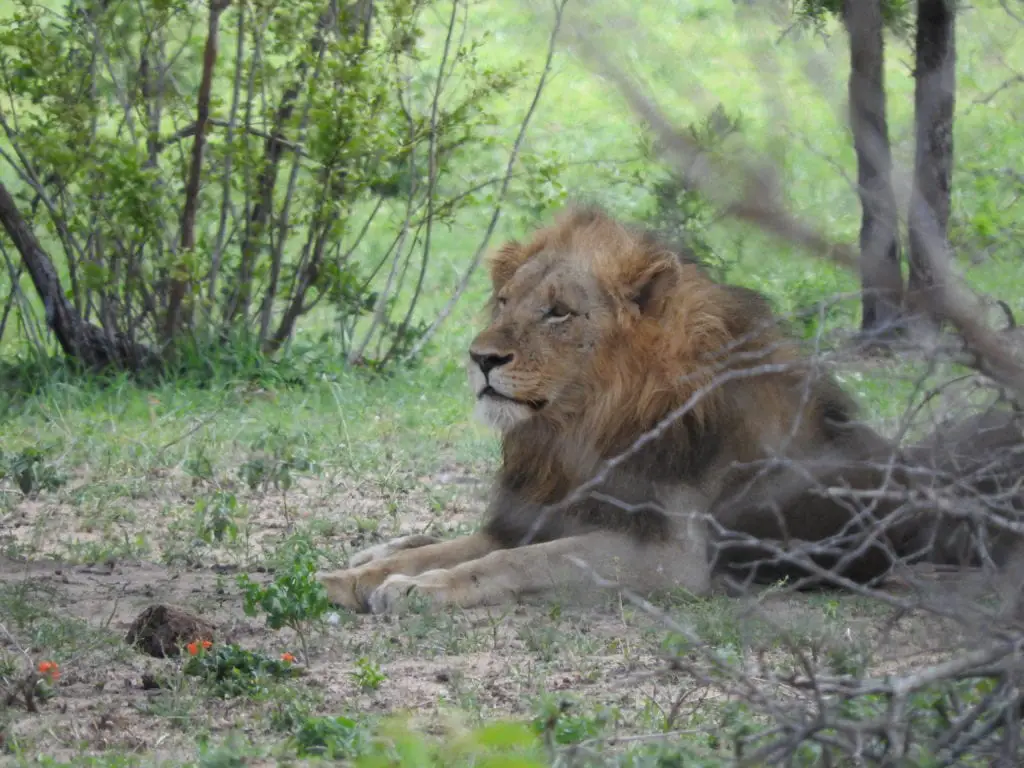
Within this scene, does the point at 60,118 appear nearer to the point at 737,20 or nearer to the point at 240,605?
the point at 240,605

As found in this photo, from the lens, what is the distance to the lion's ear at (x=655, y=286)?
459 cm

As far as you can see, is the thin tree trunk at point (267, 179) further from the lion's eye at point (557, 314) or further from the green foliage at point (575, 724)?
the green foliage at point (575, 724)

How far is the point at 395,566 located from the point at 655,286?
1.11 meters

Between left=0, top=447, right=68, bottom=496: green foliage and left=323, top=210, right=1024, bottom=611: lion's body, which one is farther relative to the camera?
left=0, top=447, right=68, bottom=496: green foliage

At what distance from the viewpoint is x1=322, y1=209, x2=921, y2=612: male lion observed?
4.43 meters

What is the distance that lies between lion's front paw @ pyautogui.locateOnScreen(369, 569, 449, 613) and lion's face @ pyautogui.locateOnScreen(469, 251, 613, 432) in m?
0.57

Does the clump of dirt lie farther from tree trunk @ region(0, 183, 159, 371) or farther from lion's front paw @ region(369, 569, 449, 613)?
tree trunk @ region(0, 183, 159, 371)

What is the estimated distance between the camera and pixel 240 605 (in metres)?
4.29

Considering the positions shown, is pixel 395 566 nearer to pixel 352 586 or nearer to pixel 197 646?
pixel 352 586

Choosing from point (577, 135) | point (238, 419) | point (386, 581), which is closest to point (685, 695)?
point (386, 581)

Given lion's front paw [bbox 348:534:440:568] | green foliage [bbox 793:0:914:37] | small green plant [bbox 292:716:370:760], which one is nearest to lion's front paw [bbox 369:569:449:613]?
lion's front paw [bbox 348:534:440:568]

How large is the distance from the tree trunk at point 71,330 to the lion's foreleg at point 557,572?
3634mm

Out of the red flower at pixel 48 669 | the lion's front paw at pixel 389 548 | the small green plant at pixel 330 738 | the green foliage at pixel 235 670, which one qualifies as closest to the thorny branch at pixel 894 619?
the small green plant at pixel 330 738

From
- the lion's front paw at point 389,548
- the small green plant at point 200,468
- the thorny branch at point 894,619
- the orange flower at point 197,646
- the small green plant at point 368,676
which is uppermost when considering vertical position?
the thorny branch at point 894,619
